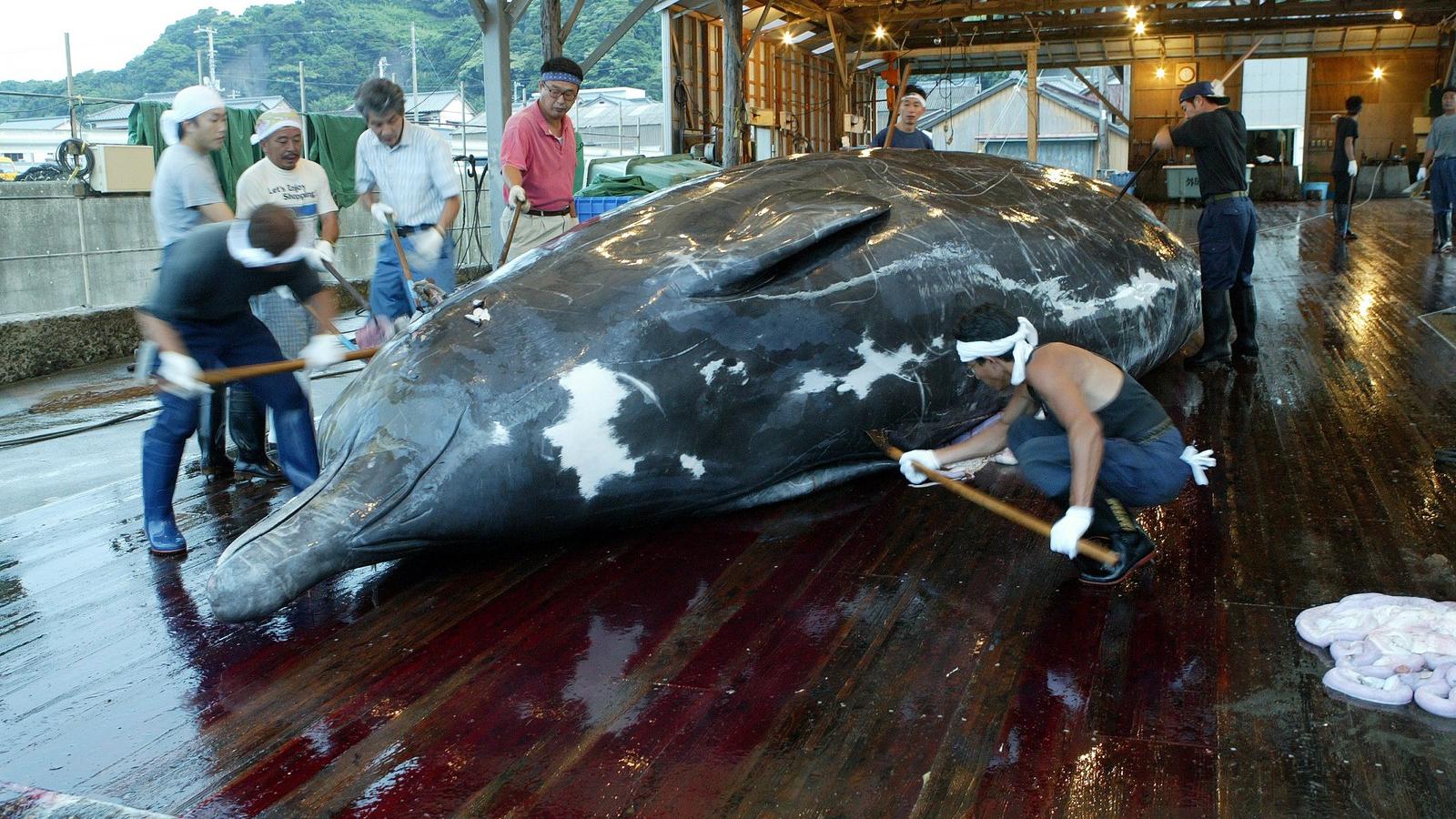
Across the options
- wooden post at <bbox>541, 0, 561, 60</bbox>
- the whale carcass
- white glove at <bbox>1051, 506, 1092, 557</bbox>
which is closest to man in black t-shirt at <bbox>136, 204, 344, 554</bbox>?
the whale carcass

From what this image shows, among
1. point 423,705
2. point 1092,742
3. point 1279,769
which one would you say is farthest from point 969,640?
point 423,705

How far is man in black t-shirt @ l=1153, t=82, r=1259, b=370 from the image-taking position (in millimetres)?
7039

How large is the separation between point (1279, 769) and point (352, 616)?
8.78 ft

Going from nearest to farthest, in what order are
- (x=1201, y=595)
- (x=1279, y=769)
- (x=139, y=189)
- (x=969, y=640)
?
(x=1279, y=769), (x=969, y=640), (x=1201, y=595), (x=139, y=189)

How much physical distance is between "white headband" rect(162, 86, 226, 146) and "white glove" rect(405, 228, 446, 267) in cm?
124

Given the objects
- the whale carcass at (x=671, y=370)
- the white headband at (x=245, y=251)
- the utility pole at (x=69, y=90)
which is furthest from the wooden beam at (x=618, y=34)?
the white headband at (x=245, y=251)

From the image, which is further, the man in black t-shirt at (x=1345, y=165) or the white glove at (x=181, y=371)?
the man in black t-shirt at (x=1345, y=165)

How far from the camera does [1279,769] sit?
2572 mm

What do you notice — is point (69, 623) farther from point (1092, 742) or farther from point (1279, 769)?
point (1279, 769)

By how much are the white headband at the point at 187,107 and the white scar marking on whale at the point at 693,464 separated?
2534mm

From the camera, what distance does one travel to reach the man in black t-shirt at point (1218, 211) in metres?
7.04

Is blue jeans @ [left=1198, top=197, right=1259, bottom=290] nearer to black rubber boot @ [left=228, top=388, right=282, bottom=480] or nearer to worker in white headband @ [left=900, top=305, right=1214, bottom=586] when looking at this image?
worker in white headband @ [left=900, top=305, right=1214, bottom=586]

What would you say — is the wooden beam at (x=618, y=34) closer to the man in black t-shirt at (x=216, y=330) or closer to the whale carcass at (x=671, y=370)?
the whale carcass at (x=671, y=370)

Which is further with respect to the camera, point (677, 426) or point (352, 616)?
point (677, 426)
